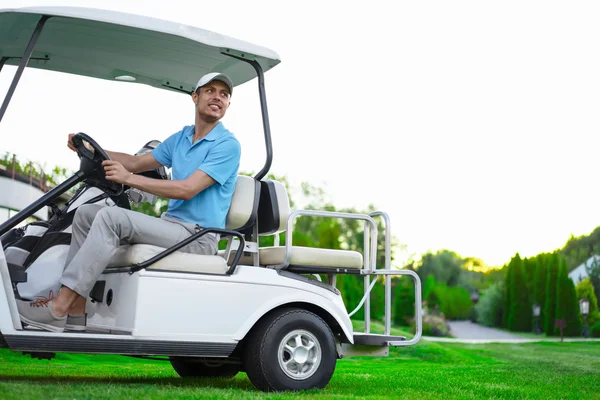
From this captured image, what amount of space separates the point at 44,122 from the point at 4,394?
11659 mm

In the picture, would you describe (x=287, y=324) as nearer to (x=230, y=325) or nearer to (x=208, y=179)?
(x=230, y=325)

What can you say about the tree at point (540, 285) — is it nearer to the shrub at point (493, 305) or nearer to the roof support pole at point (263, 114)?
the shrub at point (493, 305)

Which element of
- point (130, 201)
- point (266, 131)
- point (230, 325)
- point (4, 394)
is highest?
point (266, 131)

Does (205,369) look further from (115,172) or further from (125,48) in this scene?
(125,48)

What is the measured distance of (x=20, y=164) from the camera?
46.6ft

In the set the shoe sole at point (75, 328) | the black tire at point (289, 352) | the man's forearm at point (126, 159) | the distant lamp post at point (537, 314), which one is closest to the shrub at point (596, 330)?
the distant lamp post at point (537, 314)

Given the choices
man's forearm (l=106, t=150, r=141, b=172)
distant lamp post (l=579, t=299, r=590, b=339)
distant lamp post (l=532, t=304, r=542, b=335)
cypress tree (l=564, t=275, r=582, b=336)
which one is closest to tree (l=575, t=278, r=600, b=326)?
distant lamp post (l=579, t=299, r=590, b=339)

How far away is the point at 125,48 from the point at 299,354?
2286 millimetres

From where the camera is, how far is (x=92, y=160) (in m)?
4.97

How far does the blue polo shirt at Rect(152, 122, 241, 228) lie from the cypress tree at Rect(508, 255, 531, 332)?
37.1 meters

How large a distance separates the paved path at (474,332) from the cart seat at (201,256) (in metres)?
31.9

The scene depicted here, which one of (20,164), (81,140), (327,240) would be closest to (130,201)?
(81,140)

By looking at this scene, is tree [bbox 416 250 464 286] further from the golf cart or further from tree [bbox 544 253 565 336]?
the golf cart

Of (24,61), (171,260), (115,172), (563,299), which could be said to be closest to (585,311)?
(563,299)
